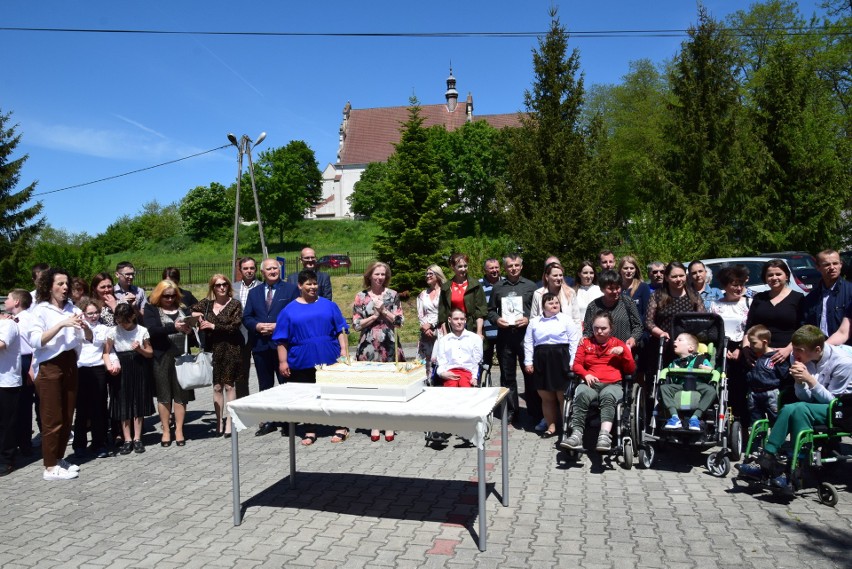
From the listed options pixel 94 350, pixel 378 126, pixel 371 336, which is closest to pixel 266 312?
pixel 371 336

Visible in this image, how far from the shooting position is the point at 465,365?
22.7 ft

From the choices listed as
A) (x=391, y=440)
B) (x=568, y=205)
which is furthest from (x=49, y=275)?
(x=568, y=205)

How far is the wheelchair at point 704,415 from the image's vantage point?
5.82 meters

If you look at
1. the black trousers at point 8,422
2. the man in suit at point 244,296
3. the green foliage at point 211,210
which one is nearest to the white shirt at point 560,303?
the man in suit at point 244,296

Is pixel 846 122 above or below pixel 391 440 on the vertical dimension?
above

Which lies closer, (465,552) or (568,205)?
(465,552)

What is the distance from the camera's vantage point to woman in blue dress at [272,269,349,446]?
278 inches

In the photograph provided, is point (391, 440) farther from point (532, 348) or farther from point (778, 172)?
point (778, 172)

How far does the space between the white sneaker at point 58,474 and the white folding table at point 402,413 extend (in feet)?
7.65

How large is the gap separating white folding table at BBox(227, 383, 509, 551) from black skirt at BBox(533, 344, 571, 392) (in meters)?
1.79

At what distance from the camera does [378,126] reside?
84.6 meters

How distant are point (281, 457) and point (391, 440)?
128cm

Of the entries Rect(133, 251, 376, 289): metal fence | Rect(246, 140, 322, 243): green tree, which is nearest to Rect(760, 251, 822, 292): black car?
Rect(133, 251, 376, 289): metal fence

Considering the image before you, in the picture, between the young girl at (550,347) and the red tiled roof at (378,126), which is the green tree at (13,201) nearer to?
the young girl at (550,347)
